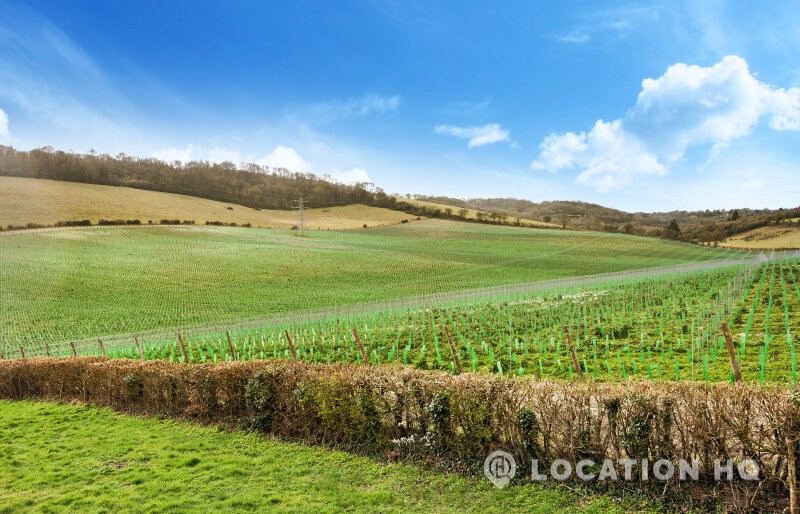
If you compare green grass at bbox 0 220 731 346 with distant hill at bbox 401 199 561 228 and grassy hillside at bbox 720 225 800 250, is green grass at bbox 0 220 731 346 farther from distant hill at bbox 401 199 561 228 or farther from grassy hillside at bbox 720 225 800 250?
distant hill at bbox 401 199 561 228

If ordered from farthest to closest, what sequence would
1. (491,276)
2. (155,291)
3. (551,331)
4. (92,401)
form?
(491,276)
(155,291)
(551,331)
(92,401)

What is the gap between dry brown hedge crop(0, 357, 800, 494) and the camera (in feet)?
22.7

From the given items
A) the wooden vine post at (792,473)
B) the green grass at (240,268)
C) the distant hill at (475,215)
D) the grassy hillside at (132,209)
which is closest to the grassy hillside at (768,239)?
the green grass at (240,268)

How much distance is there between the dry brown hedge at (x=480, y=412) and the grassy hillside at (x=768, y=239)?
3951 inches

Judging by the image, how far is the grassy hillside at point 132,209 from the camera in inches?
3440

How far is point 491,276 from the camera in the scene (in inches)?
2288

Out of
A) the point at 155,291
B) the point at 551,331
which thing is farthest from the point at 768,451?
the point at 155,291

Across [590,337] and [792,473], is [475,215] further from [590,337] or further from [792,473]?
[792,473]

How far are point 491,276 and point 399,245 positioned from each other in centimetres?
2852

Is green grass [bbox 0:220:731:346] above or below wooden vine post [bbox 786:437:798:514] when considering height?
below

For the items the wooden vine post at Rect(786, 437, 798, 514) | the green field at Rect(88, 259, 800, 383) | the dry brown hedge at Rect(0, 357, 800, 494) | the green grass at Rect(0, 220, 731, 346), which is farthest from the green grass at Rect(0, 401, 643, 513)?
the green grass at Rect(0, 220, 731, 346)

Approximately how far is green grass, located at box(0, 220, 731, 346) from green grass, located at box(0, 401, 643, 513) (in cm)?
2740

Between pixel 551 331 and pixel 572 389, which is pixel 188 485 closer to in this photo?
pixel 572 389

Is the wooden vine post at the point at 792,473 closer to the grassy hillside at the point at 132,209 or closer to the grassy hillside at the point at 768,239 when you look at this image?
the grassy hillside at the point at 132,209
